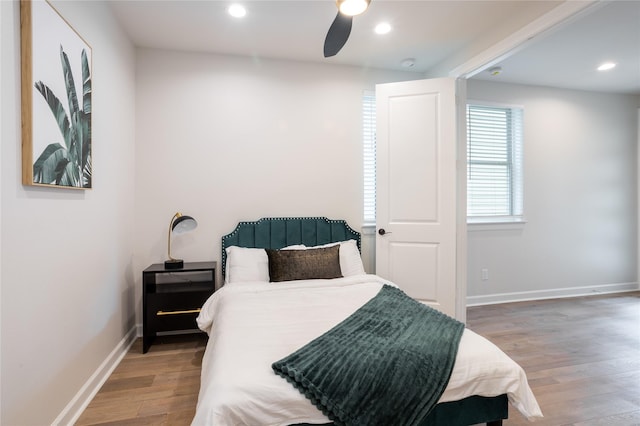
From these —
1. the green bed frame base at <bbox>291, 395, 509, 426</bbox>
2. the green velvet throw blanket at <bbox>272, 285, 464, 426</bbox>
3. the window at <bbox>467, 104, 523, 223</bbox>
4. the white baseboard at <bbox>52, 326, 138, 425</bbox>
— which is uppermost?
the window at <bbox>467, 104, 523, 223</bbox>

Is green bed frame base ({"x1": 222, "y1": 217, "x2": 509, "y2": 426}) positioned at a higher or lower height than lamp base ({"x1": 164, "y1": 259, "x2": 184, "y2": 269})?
higher

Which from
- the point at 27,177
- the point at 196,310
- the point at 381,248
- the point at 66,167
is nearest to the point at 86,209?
the point at 66,167

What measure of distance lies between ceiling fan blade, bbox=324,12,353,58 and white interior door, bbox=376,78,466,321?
1.34 m

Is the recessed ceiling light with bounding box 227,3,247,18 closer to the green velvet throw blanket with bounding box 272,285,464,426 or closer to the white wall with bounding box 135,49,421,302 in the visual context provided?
the white wall with bounding box 135,49,421,302

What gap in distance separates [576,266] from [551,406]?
3.20 metres

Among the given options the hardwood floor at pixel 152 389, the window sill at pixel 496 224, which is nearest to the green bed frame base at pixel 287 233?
the hardwood floor at pixel 152 389

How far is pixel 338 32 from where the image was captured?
6.03ft

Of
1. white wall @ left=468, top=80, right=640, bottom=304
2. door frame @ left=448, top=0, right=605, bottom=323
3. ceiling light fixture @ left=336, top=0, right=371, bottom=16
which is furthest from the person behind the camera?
white wall @ left=468, top=80, right=640, bottom=304

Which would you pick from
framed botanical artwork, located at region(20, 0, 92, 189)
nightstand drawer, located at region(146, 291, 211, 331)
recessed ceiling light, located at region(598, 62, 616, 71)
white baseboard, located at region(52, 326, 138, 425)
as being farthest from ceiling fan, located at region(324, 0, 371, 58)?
recessed ceiling light, located at region(598, 62, 616, 71)

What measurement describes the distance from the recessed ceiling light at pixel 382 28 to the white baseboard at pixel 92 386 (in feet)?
11.3

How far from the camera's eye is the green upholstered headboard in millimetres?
3180

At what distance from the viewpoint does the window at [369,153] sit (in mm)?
3564

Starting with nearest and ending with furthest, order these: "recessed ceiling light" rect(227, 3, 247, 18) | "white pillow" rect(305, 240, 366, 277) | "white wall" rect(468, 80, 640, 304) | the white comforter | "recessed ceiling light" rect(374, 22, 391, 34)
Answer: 1. the white comforter
2. "recessed ceiling light" rect(227, 3, 247, 18)
3. "recessed ceiling light" rect(374, 22, 391, 34)
4. "white pillow" rect(305, 240, 366, 277)
5. "white wall" rect(468, 80, 640, 304)

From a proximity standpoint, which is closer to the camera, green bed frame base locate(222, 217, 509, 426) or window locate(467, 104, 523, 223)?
green bed frame base locate(222, 217, 509, 426)
